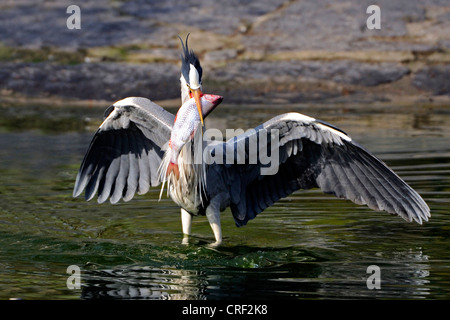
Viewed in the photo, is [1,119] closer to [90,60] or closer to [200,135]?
[90,60]

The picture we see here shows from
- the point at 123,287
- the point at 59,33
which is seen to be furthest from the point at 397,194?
the point at 59,33

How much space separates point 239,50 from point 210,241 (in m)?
8.22

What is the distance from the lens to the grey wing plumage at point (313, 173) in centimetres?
672

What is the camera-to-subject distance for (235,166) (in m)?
7.31

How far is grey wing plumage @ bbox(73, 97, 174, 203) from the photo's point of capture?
7.44 metres

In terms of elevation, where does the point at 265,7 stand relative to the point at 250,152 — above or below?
above

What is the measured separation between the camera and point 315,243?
276 inches

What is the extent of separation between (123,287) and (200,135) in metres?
1.60

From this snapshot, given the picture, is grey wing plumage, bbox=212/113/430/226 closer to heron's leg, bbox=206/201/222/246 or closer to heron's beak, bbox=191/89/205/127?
heron's leg, bbox=206/201/222/246

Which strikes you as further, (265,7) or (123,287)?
(265,7)

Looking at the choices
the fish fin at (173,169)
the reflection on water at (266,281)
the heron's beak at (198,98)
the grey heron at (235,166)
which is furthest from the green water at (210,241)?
the heron's beak at (198,98)

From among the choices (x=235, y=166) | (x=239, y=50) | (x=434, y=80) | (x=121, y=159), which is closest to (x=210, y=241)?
(x=235, y=166)

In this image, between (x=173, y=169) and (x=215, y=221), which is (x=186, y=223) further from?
(x=173, y=169)

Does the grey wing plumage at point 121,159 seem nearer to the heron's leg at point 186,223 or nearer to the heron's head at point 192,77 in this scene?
the heron's leg at point 186,223
